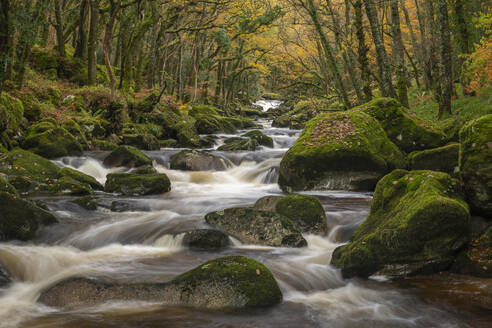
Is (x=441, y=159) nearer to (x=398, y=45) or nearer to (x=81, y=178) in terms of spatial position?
(x=398, y=45)

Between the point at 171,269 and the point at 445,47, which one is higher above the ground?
the point at 445,47

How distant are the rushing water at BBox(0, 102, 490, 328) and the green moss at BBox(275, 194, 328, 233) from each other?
0.26 metres

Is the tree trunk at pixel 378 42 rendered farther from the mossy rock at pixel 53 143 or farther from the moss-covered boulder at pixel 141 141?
the mossy rock at pixel 53 143

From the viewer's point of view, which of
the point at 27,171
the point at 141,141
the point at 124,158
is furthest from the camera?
the point at 141,141

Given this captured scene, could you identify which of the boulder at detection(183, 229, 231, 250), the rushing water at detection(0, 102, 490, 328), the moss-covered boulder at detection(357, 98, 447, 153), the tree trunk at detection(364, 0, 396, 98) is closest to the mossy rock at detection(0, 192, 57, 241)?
the rushing water at detection(0, 102, 490, 328)

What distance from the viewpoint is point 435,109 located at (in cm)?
1658

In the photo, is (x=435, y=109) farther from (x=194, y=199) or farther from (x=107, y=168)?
(x=107, y=168)

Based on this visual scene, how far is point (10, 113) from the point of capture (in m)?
12.3

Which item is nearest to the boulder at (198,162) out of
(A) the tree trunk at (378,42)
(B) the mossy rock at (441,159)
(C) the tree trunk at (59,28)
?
(A) the tree trunk at (378,42)

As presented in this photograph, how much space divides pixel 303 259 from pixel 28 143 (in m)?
10.2

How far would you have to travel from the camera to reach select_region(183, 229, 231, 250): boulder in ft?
21.0

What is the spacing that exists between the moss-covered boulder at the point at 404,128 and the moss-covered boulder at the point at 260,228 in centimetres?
630

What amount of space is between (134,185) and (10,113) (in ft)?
17.7

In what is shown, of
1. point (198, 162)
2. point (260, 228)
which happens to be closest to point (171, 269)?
point (260, 228)
